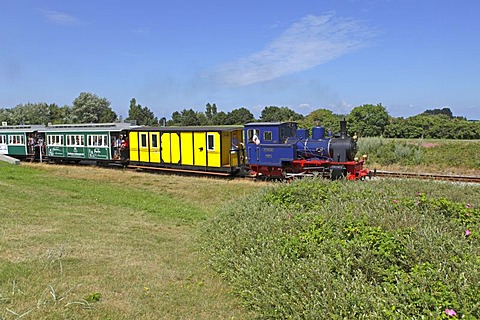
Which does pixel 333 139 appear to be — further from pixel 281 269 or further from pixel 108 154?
pixel 108 154

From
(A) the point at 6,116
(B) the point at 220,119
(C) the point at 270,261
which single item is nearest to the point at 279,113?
(B) the point at 220,119

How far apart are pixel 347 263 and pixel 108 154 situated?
2313cm

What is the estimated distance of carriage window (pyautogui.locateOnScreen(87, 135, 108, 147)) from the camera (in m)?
25.6

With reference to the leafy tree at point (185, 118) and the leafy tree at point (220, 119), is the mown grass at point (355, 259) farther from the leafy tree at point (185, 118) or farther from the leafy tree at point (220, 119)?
the leafy tree at point (185, 118)

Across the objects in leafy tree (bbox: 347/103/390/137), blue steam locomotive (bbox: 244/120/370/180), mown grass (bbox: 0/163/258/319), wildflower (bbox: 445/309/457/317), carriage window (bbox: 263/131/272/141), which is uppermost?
leafy tree (bbox: 347/103/390/137)

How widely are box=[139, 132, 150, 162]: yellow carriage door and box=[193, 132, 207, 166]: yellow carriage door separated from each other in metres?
3.82

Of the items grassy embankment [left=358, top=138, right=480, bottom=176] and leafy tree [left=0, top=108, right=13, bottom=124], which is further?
leafy tree [left=0, top=108, right=13, bottom=124]

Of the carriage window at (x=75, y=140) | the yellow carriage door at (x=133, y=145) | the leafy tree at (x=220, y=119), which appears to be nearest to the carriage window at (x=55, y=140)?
the carriage window at (x=75, y=140)

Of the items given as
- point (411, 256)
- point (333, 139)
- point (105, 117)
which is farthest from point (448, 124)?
point (105, 117)

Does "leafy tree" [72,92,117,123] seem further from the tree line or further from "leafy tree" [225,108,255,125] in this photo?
"leafy tree" [225,108,255,125]

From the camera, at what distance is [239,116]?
64438 mm

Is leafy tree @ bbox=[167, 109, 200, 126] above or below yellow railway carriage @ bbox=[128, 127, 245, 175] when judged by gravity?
above

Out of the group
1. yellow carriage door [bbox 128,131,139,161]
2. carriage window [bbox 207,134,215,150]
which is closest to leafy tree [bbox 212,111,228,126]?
yellow carriage door [bbox 128,131,139,161]

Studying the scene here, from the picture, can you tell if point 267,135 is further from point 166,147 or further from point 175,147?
point 166,147
